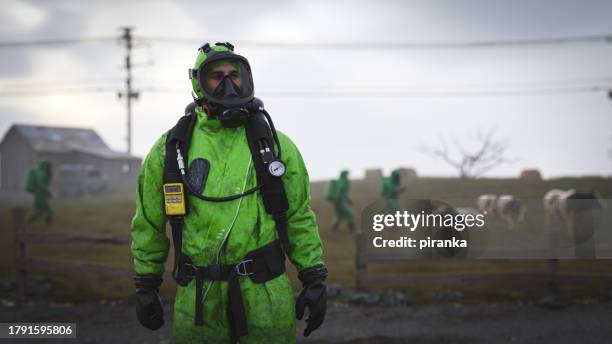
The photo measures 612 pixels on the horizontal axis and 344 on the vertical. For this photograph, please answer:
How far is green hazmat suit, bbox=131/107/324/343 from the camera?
3.08m

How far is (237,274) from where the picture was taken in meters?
3.06

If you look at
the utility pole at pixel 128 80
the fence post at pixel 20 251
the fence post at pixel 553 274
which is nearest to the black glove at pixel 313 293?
the fence post at pixel 553 274

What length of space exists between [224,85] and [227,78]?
0.15ft

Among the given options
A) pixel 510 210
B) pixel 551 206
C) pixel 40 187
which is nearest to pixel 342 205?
pixel 510 210

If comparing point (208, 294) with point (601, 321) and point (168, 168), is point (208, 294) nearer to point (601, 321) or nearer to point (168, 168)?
point (168, 168)

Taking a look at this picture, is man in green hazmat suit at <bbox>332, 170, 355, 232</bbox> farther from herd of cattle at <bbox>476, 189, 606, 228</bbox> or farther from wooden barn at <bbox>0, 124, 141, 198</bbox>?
wooden barn at <bbox>0, 124, 141, 198</bbox>

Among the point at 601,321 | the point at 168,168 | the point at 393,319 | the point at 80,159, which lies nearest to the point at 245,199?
the point at 168,168

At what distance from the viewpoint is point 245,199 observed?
123 inches

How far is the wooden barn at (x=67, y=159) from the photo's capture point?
111 feet

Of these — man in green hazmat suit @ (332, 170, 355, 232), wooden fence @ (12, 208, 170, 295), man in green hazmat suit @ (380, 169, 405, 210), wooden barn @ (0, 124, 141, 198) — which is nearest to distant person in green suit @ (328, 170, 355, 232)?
man in green hazmat suit @ (332, 170, 355, 232)

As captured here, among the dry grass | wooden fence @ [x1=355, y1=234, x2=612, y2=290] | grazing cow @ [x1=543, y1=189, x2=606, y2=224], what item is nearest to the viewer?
wooden fence @ [x1=355, y1=234, x2=612, y2=290]

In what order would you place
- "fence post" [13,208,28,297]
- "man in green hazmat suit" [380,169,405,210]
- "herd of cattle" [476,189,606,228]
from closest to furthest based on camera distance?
"fence post" [13,208,28,297]
"herd of cattle" [476,189,606,228]
"man in green hazmat suit" [380,169,405,210]

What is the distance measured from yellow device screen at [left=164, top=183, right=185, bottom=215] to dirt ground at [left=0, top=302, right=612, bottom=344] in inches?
166

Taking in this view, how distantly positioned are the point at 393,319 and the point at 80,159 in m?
31.7
